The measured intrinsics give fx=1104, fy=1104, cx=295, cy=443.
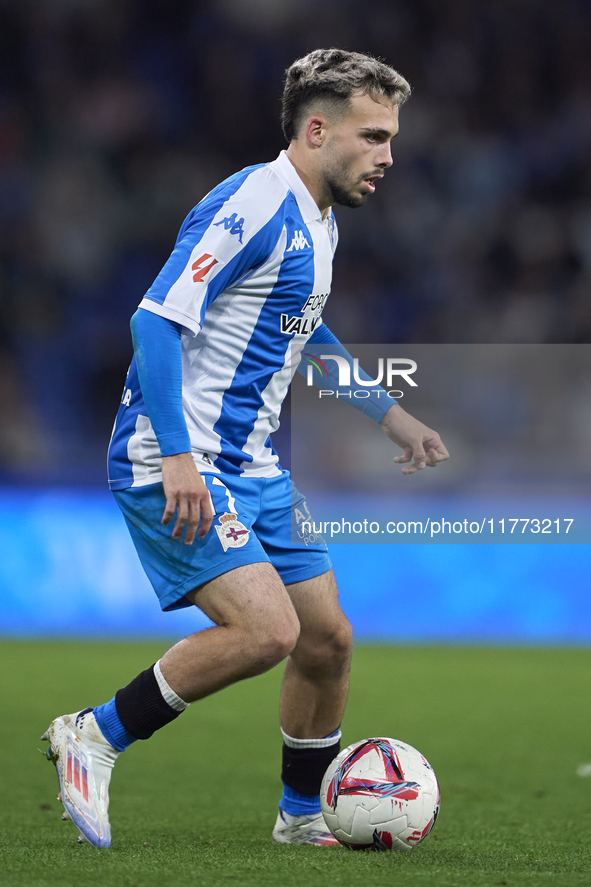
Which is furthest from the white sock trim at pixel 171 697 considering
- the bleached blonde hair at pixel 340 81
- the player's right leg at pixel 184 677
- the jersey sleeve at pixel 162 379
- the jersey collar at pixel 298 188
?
the bleached blonde hair at pixel 340 81

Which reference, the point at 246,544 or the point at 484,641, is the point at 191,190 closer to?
the point at 484,641

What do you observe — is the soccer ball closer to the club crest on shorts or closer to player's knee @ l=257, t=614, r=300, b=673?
player's knee @ l=257, t=614, r=300, b=673

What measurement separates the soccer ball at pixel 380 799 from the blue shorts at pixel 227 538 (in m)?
0.53

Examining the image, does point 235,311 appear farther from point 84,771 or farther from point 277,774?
point 277,774

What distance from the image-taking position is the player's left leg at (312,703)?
313cm

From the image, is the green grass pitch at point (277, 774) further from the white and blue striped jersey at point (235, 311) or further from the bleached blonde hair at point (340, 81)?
the bleached blonde hair at point (340, 81)

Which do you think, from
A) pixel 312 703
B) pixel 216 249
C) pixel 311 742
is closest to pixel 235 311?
pixel 216 249

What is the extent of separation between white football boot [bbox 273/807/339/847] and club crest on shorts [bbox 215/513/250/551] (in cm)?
94

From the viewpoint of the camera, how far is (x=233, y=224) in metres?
2.79

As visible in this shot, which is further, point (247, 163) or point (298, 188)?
point (247, 163)

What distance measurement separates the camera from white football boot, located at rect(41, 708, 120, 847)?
2.74m

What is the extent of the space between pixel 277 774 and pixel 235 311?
2.22 meters

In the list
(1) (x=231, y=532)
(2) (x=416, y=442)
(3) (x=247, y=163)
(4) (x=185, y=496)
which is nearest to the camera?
(4) (x=185, y=496)

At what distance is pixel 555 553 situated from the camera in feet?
24.8
